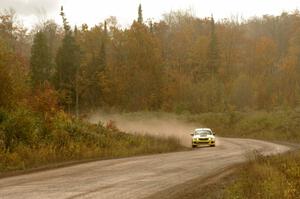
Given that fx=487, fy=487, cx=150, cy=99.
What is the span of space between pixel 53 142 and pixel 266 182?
13885 mm

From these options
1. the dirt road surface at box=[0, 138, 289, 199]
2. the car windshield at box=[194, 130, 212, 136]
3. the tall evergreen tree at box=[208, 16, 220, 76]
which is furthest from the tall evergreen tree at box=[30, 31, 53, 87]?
the dirt road surface at box=[0, 138, 289, 199]

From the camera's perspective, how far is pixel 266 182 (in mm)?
14430

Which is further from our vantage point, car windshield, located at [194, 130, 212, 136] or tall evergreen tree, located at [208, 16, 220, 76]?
tall evergreen tree, located at [208, 16, 220, 76]

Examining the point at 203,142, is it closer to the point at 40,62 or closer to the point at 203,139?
the point at 203,139

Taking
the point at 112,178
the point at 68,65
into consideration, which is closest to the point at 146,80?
the point at 68,65

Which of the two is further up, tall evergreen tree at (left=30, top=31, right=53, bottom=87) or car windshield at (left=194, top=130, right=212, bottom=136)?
tall evergreen tree at (left=30, top=31, right=53, bottom=87)

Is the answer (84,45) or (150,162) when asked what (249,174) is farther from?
(84,45)

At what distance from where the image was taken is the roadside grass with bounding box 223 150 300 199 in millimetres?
12750

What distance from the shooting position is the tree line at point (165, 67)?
3095 inches

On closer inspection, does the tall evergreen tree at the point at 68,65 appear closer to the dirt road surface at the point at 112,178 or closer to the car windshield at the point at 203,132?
the car windshield at the point at 203,132

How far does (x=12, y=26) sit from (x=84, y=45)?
14539mm

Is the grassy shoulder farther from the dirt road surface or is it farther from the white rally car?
the white rally car

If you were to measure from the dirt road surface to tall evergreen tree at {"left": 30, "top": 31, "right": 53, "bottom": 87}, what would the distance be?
56853 millimetres

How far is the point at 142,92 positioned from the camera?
273 ft
